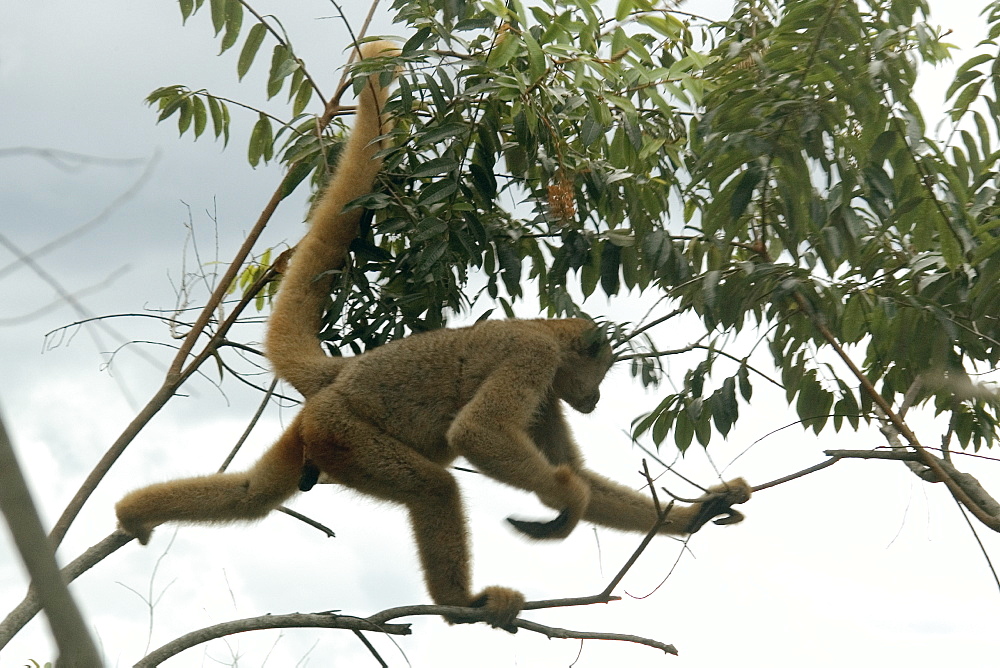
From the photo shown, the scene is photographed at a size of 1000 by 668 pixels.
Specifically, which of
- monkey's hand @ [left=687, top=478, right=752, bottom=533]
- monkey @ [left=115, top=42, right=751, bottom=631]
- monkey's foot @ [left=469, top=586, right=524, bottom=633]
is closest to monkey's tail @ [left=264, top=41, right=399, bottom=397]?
monkey @ [left=115, top=42, right=751, bottom=631]

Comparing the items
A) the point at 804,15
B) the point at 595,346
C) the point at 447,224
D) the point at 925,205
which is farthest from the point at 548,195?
the point at 925,205

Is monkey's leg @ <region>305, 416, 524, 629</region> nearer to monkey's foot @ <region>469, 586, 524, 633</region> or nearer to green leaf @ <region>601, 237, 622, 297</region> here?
monkey's foot @ <region>469, 586, 524, 633</region>

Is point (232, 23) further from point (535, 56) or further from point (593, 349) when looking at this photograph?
point (593, 349)

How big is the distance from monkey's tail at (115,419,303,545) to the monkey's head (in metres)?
1.56

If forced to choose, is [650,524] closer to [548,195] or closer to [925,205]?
[548,195]

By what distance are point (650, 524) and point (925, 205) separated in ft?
7.61

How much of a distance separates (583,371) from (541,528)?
109cm

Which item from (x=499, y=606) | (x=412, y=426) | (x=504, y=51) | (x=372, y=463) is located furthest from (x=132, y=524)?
(x=504, y=51)

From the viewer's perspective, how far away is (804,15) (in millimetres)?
3873

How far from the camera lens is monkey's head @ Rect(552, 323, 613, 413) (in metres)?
5.21

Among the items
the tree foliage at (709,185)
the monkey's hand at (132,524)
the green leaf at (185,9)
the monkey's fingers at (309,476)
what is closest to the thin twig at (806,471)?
the tree foliage at (709,185)

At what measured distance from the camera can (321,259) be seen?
492 centimetres

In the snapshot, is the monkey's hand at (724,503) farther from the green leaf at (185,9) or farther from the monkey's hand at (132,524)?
the green leaf at (185,9)

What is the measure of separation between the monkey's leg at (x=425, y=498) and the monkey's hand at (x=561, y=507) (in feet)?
1.06
